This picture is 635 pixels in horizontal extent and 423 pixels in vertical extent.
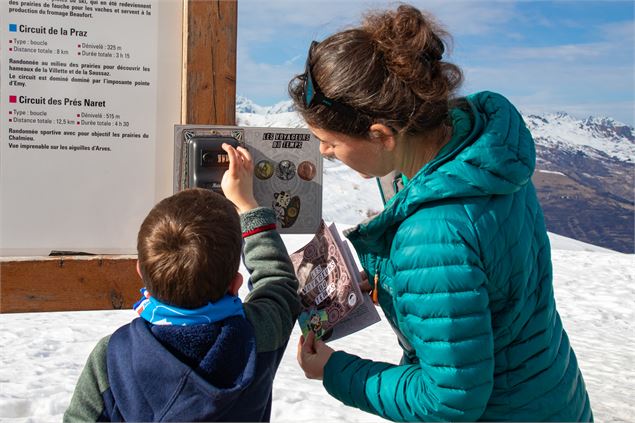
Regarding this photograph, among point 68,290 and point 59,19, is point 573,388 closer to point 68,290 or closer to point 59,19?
point 68,290

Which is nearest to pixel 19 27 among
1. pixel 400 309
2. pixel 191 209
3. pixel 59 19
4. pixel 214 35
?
pixel 59 19

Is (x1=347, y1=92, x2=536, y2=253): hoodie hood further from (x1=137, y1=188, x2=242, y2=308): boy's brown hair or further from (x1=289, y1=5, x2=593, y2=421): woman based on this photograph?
(x1=137, y1=188, x2=242, y2=308): boy's brown hair

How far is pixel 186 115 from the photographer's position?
2.48m

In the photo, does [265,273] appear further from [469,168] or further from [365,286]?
[469,168]

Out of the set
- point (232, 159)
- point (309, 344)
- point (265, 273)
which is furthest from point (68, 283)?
point (309, 344)

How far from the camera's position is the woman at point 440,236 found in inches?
57.4

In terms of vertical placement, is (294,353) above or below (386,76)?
below

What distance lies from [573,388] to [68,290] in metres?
1.70

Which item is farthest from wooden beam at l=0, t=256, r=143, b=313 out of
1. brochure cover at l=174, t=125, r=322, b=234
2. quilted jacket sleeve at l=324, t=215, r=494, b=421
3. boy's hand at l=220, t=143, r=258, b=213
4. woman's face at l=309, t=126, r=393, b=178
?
quilted jacket sleeve at l=324, t=215, r=494, b=421

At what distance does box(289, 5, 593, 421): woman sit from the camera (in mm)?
1458

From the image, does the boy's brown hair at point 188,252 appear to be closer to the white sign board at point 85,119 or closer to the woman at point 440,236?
the woman at point 440,236

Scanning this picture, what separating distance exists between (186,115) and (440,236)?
4.26 feet

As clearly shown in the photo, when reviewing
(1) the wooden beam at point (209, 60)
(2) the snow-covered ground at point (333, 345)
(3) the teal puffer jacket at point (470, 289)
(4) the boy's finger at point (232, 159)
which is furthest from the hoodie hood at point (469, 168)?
(2) the snow-covered ground at point (333, 345)

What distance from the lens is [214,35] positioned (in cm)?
249
